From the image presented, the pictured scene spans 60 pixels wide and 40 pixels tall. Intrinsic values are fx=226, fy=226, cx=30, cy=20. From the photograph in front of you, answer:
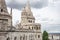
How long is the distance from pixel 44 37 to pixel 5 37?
38.2m

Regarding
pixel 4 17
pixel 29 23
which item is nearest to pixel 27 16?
pixel 29 23

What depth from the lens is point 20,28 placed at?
56.8 meters

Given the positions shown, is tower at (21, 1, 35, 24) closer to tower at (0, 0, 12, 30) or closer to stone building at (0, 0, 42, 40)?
stone building at (0, 0, 42, 40)

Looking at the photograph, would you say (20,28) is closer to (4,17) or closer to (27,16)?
(4,17)

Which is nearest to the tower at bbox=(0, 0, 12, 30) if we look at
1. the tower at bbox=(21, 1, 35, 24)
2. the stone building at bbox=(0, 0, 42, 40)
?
the stone building at bbox=(0, 0, 42, 40)

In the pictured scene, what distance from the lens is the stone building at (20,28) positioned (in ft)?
154

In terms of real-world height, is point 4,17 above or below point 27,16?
below

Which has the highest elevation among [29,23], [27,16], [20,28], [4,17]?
[27,16]

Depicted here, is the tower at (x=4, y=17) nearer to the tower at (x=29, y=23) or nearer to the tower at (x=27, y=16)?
the tower at (x=29, y=23)

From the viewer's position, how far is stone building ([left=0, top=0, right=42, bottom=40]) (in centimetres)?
4688

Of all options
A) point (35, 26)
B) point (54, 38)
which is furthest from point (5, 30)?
point (54, 38)

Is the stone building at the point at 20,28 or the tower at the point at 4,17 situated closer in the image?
the stone building at the point at 20,28

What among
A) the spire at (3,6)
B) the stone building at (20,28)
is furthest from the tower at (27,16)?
the spire at (3,6)

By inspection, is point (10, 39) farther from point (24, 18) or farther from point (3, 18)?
point (24, 18)
